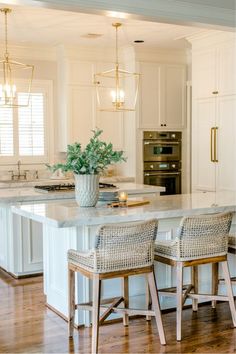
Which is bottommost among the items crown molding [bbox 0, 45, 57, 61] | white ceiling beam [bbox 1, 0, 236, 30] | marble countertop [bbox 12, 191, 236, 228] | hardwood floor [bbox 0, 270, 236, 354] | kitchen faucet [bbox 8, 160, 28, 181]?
hardwood floor [bbox 0, 270, 236, 354]

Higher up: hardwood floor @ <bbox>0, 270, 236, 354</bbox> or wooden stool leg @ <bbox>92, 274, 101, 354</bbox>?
wooden stool leg @ <bbox>92, 274, 101, 354</bbox>

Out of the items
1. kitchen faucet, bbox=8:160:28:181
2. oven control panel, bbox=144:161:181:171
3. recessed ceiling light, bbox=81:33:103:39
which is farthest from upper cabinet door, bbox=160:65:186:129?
kitchen faucet, bbox=8:160:28:181

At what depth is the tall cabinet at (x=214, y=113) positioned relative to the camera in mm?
5949

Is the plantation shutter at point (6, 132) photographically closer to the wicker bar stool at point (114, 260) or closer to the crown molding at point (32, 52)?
the crown molding at point (32, 52)

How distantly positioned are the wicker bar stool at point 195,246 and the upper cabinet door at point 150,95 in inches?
156

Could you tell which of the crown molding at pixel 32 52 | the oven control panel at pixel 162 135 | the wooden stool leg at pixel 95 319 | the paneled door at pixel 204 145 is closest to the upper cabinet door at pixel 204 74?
the paneled door at pixel 204 145

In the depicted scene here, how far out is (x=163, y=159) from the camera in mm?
7477

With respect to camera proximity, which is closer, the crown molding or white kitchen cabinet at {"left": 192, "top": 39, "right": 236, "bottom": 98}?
white kitchen cabinet at {"left": 192, "top": 39, "right": 236, "bottom": 98}

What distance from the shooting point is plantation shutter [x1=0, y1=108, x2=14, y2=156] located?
7062 mm

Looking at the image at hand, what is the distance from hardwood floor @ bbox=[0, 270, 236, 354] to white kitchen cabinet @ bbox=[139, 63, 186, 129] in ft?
12.6

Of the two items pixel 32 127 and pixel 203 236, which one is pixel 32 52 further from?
pixel 203 236

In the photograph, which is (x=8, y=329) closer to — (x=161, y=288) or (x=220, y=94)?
(x=161, y=288)

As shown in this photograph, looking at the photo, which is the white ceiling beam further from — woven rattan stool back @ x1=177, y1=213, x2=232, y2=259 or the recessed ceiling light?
A: the recessed ceiling light

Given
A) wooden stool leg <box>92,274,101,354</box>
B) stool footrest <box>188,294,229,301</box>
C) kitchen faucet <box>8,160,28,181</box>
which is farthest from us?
kitchen faucet <box>8,160,28,181</box>
